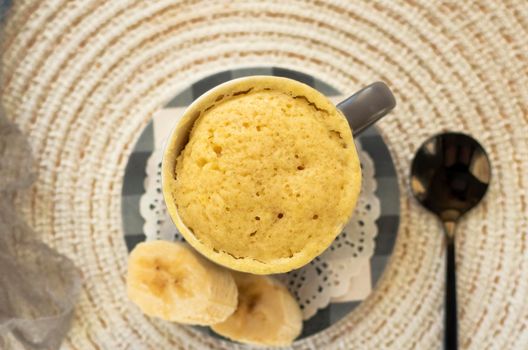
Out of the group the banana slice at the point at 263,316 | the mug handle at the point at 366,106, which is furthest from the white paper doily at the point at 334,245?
the mug handle at the point at 366,106

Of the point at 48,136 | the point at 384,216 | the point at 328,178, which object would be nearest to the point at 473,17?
the point at 384,216

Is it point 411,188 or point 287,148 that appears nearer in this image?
point 287,148

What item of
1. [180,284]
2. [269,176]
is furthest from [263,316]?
[269,176]

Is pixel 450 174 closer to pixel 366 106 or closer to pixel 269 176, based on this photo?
pixel 366 106

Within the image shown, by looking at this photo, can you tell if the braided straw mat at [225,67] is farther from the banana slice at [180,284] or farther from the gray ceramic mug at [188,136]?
the gray ceramic mug at [188,136]

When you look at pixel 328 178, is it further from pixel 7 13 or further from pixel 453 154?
pixel 7 13

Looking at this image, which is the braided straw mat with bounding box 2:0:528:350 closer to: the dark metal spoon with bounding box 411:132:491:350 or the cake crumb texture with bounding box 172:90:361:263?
the dark metal spoon with bounding box 411:132:491:350
